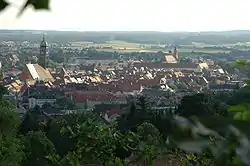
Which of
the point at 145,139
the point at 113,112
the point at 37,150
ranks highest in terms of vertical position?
the point at 145,139

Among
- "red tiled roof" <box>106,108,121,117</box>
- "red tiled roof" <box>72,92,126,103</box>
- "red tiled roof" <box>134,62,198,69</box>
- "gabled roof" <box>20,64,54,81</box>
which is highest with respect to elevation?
"red tiled roof" <box>106,108,121,117</box>

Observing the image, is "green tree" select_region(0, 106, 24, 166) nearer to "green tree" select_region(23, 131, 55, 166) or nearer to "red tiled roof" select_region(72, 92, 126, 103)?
"green tree" select_region(23, 131, 55, 166)

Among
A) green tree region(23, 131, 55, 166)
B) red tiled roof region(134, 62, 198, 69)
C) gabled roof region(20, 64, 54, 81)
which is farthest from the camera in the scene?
red tiled roof region(134, 62, 198, 69)

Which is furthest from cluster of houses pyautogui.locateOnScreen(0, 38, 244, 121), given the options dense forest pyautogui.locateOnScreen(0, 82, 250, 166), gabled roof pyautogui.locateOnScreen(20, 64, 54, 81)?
dense forest pyautogui.locateOnScreen(0, 82, 250, 166)

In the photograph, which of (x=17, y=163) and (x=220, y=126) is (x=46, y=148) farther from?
(x=220, y=126)

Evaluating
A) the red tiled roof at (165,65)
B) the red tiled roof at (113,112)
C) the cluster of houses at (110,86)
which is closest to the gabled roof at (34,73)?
the cluster of houses at (110,86)

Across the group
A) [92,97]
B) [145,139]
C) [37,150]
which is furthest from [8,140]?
[92,97]

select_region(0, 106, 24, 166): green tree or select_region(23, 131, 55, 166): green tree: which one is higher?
select_region(0, 106, 24, 166): green tree

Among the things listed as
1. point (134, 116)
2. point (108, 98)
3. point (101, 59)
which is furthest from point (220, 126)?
point (101, 59)

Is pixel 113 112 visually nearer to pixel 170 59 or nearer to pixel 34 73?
pixel 34 73
